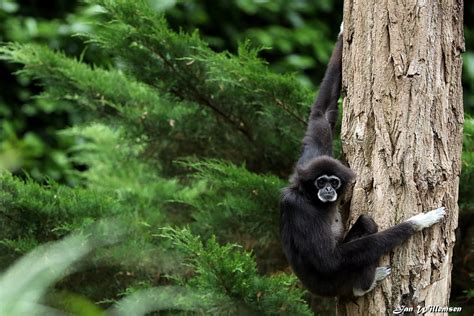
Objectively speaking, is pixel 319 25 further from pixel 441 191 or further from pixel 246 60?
pixel 441 191

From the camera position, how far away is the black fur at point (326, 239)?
4.45 m

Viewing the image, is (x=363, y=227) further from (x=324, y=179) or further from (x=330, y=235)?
(x=324, y=179)

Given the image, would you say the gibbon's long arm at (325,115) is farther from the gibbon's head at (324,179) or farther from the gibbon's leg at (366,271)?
the gibbon's leg at (366,271)

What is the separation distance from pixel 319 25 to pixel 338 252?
6.07 metres

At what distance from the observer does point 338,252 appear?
470 centimetres

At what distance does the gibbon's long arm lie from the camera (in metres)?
5.46

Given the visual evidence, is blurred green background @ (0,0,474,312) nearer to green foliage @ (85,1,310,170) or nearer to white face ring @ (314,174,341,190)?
green foliage @ (85,1,310,170)

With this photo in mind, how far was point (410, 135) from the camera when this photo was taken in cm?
442

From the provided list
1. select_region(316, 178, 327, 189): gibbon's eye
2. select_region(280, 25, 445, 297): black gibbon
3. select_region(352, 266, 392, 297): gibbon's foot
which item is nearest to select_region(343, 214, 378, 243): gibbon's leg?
select_region(280, 25, 445, 297): black gibbon

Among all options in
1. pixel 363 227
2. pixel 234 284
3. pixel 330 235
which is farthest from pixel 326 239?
pixel 234 284

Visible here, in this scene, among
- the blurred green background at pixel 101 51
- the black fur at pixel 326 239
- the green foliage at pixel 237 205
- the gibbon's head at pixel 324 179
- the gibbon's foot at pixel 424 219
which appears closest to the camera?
the gibbon's foot at pixel 424 219

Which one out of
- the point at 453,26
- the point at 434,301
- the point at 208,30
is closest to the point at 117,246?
the point at 434,301

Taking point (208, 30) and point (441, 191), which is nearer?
point (441, 191)

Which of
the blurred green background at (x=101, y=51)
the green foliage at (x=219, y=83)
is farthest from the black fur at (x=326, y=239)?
the blurred green background at (x=101, y=51)
